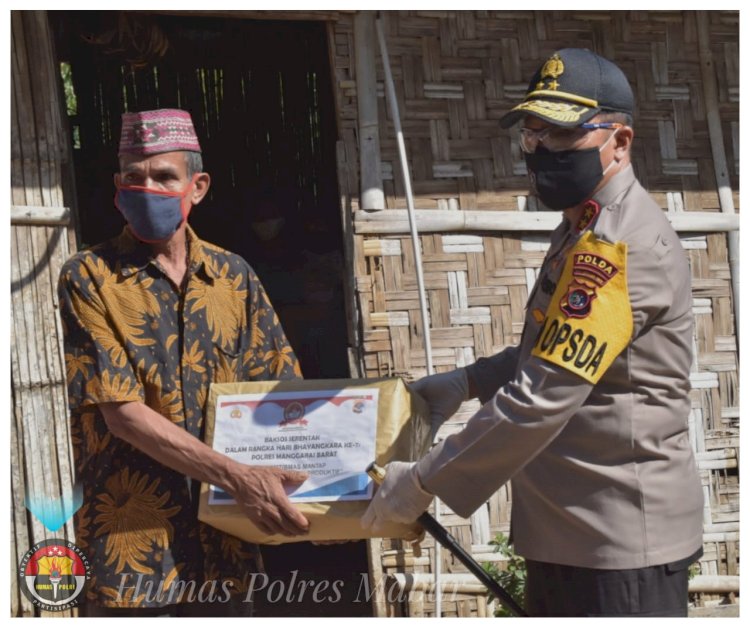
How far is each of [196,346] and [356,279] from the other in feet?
5.79

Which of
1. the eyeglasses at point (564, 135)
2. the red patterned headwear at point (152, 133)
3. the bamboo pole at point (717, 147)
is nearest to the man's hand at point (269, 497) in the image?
the red patterned headwear at point (152, 133)

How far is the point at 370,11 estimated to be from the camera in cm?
507

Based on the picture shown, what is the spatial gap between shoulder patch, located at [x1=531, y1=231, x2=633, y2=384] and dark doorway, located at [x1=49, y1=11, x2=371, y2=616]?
341 centimetres

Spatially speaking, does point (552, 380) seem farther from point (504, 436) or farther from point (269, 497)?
point (269, 497)

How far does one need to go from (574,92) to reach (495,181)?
7.51ft

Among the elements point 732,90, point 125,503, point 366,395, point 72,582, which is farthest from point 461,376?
point 732,90

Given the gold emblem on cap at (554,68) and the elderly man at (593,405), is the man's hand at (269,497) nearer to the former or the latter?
the elderly man at (593,405)

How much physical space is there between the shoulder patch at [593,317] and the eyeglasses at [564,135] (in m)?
0.30

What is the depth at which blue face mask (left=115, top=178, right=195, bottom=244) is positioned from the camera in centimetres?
342

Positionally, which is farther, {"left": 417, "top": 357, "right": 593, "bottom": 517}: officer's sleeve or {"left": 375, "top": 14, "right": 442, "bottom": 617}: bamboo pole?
{"left": 375, "top": 14, "right": 442, "bottom": 617}: bamboo pole

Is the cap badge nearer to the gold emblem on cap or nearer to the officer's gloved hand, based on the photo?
the gold emblem on cap

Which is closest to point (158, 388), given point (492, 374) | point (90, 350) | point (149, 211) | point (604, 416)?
point (90, 350)

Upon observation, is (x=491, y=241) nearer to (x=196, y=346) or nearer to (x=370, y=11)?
(x=370, y=11)

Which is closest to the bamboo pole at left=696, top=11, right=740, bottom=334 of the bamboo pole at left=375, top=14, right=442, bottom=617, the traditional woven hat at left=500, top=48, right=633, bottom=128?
the bamboo pole at left=375, top=14, right=442, bottom=617
